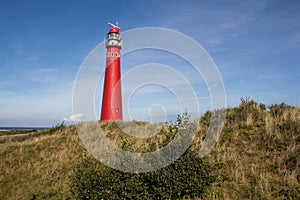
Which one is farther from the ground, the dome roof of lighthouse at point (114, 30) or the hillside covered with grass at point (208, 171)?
the dome roof of lighthouse at point (114, 30)

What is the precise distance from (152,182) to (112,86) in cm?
2058

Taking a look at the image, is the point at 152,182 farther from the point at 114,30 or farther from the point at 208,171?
the point at 114,30

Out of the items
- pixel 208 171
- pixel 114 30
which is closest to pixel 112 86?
pixel 114 30

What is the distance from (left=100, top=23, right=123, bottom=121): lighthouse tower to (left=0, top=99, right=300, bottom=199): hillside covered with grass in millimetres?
11119

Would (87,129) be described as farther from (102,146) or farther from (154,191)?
(154,191)

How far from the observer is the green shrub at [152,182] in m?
8.38

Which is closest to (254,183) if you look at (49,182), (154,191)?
(154,191)

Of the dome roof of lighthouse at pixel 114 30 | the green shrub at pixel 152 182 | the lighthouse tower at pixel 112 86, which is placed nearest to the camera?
the green shrub at pixel 152 182

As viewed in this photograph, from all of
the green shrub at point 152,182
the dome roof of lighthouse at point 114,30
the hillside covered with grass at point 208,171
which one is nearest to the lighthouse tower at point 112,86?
the dome roof of lighthouse at point 114,30

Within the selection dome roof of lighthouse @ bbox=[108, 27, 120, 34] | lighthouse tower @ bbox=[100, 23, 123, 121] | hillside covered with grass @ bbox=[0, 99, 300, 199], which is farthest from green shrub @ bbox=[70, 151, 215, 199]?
dome roof of lighthouse @ bbox=[108, 27, 120, 34]

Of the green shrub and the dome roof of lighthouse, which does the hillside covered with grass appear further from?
the dome roof of lighthouse

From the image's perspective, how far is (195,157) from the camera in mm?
9523

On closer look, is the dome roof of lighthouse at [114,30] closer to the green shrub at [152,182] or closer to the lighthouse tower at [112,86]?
the lighthouse tower at [112,86]

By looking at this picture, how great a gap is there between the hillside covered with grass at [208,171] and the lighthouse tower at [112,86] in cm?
1112
